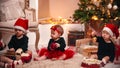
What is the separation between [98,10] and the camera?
1308 mm

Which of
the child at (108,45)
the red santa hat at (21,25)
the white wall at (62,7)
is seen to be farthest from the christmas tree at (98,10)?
the red santa hat at (21,25)

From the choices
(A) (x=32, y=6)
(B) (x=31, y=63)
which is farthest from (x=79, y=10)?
(B) (x=31, y=63)

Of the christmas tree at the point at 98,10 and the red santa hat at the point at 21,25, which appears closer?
the red santa hat at the point at 21,25

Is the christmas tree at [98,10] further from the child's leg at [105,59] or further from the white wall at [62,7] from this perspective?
the child's leg at [105,59]

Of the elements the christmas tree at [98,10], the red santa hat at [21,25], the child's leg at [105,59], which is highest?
the christmas tree at [98,10]

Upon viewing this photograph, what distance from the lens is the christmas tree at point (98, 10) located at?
4.21 feet

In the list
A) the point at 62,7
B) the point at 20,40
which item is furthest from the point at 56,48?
the point at 62,7

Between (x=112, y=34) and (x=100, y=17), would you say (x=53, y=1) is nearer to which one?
(x=100, y=17)

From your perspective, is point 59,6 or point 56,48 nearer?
point 56,48

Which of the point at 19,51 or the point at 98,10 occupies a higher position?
the point at 98,10

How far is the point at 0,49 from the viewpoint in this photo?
105 cm

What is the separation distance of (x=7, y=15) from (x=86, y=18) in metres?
0.42

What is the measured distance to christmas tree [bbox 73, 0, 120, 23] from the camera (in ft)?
4.21

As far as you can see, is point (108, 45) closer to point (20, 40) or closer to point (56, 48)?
point (56, 48)
